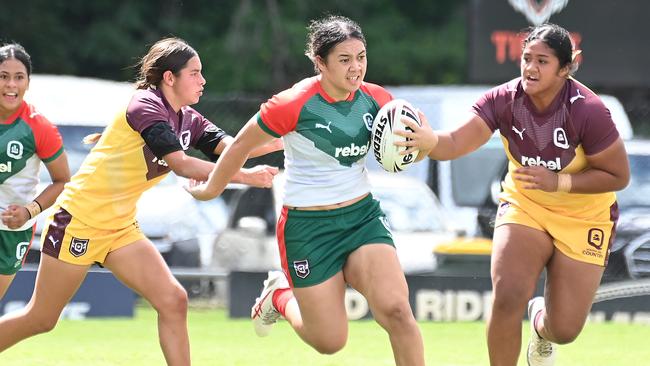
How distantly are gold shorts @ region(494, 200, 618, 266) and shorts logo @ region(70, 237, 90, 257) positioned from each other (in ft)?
6.93

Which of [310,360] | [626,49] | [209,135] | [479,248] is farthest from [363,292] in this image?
[626,49]

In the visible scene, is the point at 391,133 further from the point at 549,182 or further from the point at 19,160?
the point at 19,160

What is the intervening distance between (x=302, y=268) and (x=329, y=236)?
0.71ft

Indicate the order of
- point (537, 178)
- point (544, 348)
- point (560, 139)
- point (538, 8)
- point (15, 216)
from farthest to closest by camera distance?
point (538, 8) < point (544, 348) < point (15, 216) < point (560, 139) < point (537, 178)

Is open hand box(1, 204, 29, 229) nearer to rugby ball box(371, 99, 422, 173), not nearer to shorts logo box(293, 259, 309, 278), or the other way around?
shorts logo box(293, 259, 309, 278)

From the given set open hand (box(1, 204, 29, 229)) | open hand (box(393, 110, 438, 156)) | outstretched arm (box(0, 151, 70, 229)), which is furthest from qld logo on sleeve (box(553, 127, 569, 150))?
open hand (box(1, 204, 29, 229))

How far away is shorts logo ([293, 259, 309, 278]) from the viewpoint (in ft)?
21.5

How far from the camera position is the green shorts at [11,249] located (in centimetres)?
714

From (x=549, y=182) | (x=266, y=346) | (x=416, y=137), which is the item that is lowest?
(x=266, y=346)

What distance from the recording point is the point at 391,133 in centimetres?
627

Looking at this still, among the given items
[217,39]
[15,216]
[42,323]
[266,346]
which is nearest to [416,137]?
[42,323]

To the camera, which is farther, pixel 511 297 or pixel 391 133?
pixel 511 297

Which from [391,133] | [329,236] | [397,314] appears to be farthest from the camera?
[329,236]

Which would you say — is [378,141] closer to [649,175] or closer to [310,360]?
[310,360]
